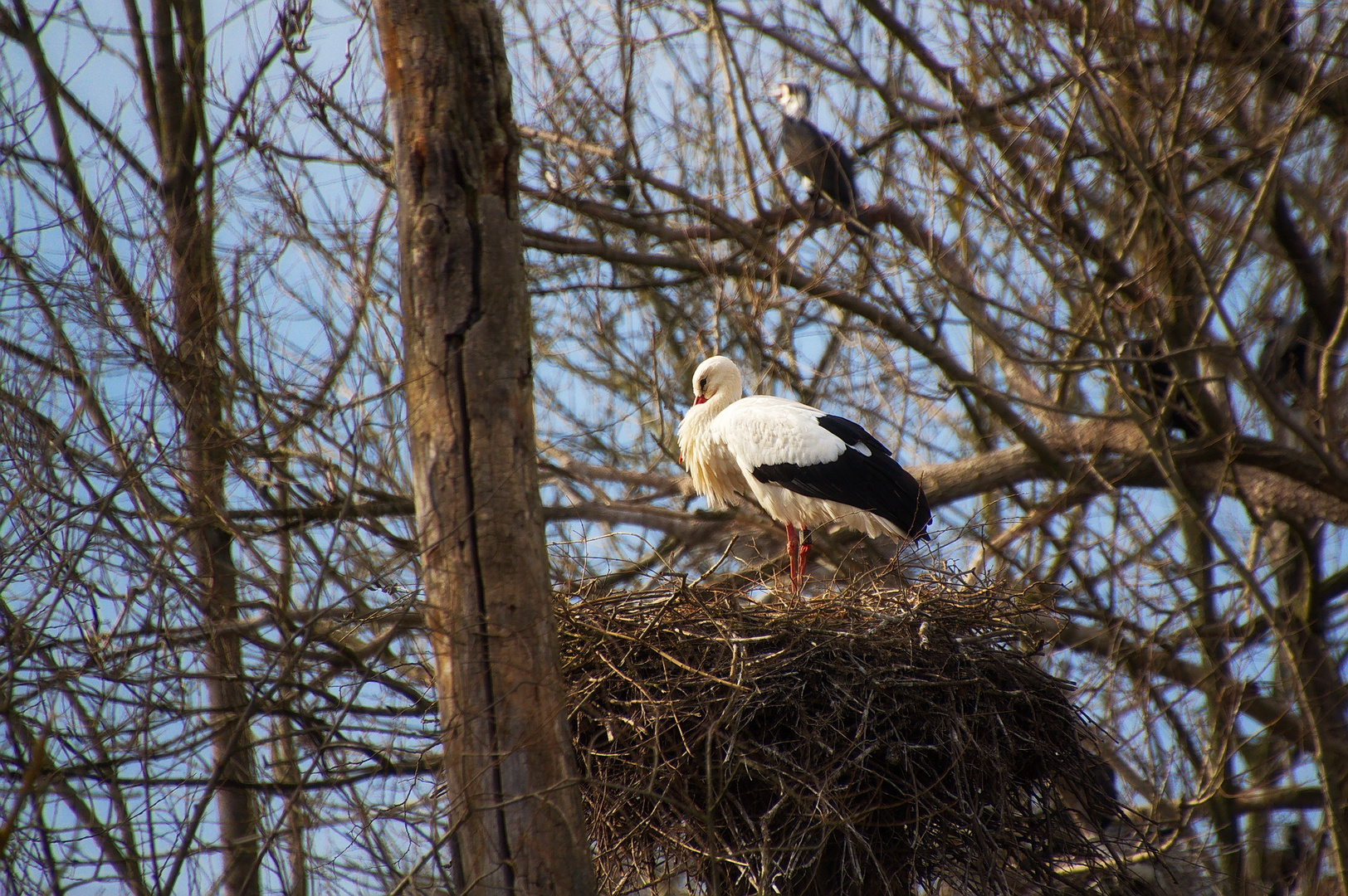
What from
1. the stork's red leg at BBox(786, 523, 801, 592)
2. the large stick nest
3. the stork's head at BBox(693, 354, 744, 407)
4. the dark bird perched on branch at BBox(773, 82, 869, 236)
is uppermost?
the dark bird perched on branch at BBox(773, 82, 869, 236)

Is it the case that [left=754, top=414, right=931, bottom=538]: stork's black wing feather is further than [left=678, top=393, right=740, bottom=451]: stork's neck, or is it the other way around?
[left=678, top=393, right=740, bottom=451]: stork's neck

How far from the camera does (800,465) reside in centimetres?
607

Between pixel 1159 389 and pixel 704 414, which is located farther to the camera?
pixel 1159 389

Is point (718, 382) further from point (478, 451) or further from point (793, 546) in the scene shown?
point (478, 451)

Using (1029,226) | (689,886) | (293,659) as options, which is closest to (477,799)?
(293,659)

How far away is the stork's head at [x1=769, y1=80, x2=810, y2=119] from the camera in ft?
28.7

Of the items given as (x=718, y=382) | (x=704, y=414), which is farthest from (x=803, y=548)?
(x=718, y=382)

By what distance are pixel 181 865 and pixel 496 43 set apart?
279 centimetres

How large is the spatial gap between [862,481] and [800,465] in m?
0.34

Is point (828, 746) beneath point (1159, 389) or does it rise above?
beneath

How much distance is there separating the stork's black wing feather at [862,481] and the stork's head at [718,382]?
0.68m

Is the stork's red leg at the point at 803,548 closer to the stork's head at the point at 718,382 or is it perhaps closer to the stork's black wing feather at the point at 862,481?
the stork's black wing feather at the point at 862,481

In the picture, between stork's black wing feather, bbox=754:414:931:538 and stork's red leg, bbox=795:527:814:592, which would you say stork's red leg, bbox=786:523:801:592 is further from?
stork's black wing feather, bbox=754:414:931:538

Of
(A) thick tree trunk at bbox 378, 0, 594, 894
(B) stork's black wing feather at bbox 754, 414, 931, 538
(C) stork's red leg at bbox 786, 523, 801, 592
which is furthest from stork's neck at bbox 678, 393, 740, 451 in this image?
(A) thick tree trunk at bbox 378, 0, 594, 894
